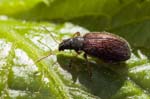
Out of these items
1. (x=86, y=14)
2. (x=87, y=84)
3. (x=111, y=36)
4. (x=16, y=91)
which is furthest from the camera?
(x=86, y=14)

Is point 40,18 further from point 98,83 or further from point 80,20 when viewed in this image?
point 98,83

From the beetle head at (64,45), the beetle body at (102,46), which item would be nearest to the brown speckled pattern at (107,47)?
the beetle body at (102,46)

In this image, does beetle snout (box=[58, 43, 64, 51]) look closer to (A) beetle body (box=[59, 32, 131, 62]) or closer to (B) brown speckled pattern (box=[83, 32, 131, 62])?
(A) beetle body (box=[59, 32, 131, 62])

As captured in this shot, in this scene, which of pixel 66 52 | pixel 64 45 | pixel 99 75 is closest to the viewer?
Answer: pixel 99 75

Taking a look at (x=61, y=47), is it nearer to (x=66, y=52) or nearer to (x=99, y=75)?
(x=66, y=52)

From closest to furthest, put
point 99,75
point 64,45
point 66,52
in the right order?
point 99,75 < point 64,45 < point 66,52

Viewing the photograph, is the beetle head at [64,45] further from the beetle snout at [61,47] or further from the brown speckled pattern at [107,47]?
the brown speckled pattern at [107,47]

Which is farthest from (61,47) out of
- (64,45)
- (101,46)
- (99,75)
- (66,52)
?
(99,75)

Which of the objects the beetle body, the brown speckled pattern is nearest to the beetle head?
the beetle body

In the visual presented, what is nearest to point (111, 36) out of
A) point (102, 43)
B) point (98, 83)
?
point (102, 43)
